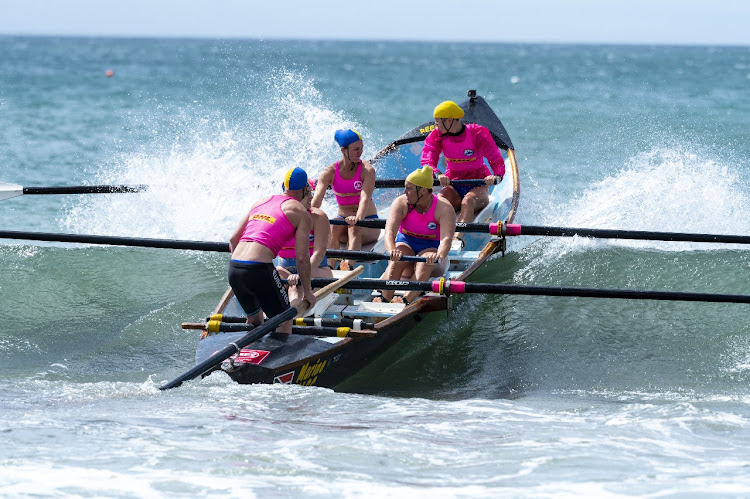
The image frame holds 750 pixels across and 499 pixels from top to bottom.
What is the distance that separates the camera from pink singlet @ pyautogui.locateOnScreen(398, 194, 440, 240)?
8828mm

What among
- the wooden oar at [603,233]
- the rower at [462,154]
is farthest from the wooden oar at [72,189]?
the wooden oar at [603,233]

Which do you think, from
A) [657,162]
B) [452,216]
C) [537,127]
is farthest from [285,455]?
[537,127]

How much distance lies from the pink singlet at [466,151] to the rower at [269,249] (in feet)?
12.6

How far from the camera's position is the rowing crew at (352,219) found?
7070mm

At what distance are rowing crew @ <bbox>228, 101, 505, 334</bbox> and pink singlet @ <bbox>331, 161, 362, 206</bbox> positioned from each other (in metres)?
0.01

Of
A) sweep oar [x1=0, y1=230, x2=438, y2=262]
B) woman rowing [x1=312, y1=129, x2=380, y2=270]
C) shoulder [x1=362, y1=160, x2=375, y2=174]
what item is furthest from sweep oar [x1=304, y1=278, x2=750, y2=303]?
shoulder [x1=362, y1=160, x2=375, y2=174]

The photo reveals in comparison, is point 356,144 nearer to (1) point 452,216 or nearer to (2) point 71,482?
(1) point 452,216

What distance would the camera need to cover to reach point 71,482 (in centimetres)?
536

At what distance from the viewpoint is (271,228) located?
278 inches

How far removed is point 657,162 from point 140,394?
1479cm

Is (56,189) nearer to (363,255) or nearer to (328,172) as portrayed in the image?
(328,172)

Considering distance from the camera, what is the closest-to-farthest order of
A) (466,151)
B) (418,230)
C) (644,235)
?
1. (644,235)
2. (418,230)
3. (466,151)

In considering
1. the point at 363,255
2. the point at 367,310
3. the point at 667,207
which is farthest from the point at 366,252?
the point at 667,207

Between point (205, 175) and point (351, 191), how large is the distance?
6.24 metres
